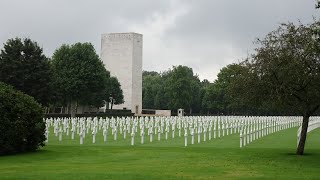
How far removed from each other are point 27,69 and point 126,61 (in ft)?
137

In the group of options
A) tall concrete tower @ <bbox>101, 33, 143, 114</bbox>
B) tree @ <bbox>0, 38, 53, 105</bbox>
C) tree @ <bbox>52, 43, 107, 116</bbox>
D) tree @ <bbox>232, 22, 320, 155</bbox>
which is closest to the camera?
tree @ <bbox>232, 22, 320, 155</bbox>

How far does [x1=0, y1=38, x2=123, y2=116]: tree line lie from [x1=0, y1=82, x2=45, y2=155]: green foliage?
23711mm

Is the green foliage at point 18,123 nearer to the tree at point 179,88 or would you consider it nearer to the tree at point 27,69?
the tree at point 27,69

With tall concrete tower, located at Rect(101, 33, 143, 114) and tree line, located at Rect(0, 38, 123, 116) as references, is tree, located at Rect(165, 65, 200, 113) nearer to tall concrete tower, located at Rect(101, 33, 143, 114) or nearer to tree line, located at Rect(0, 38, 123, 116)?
tall concrete tower, located at Rect(101, 33, 143, 114)

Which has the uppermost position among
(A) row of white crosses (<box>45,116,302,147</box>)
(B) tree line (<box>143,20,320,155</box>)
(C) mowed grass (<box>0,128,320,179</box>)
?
(B) tree line (<box>143,20,320,155</box>)

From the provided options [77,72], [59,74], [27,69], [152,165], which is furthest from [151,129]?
[59,74]

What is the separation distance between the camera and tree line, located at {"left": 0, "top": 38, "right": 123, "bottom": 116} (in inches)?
1754

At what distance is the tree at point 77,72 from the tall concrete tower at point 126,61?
925 inches

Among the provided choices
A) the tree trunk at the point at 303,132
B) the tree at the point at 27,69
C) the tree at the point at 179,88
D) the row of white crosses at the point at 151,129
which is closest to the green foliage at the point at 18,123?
the row of white crosses at the point at 151,129

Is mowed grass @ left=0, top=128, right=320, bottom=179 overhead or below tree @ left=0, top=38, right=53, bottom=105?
below

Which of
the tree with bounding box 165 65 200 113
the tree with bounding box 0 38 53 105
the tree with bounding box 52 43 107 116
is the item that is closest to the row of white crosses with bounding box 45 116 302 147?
the tree with bounding box 0 38 53 105

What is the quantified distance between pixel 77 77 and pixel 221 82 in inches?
1526

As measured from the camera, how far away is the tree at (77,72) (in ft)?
191

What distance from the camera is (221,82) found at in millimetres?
90438
